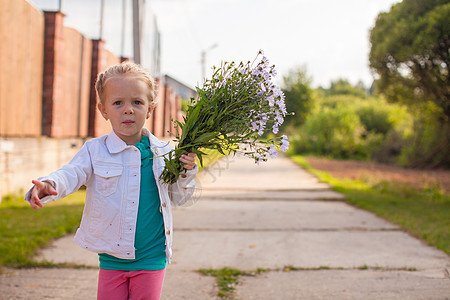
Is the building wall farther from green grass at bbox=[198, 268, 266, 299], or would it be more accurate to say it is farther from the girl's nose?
the girl's nose

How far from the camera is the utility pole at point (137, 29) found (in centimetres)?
976

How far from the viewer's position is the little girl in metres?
2.24

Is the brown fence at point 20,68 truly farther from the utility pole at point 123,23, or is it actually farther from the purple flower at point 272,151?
the purple flower at point 272,151

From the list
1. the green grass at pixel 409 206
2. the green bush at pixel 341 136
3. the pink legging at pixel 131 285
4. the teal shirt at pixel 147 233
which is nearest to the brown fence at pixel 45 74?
the teal shirt at pixel 147 233

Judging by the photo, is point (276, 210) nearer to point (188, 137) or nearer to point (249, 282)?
point (249, 282)

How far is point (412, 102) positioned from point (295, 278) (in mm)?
6999

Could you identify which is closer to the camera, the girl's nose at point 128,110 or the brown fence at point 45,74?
the girl's nose at point 128,110

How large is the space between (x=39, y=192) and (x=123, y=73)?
0.72 meters

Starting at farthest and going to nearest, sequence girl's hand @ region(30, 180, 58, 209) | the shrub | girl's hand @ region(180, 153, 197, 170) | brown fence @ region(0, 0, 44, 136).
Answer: the shrub
brown fence @ region(0, 0, 44, 136)
girl's hand @ region(180, 153, 197, 170)
girl's hand @ region(30, 180, 58, 209)

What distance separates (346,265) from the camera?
4164 mm

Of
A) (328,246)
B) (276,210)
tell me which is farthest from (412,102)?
(328,246)

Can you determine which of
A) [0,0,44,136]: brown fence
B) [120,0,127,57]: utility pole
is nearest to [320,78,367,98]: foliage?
[120,0,127,57]: utility pole

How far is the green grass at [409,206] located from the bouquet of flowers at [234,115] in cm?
315

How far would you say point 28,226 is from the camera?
5426mm
